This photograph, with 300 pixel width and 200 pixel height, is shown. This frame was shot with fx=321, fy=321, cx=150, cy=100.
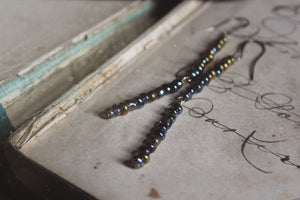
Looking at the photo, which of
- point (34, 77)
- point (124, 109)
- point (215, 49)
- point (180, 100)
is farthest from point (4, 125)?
point (215, 49)

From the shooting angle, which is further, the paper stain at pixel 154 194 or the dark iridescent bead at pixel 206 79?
the dark iridescent bead at pixel 206 79

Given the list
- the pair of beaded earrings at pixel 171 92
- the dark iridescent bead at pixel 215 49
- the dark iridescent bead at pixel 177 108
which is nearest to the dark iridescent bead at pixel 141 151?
the pair of beaded earrings at pixel 171 92

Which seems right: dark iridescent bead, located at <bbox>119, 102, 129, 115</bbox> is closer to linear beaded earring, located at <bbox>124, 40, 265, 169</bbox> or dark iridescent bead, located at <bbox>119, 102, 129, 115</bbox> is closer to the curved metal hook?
linear beaded earring, located at <bbox>124, 40, 265, 169</bbox>

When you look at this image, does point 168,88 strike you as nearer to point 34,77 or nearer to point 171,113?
point 171,113

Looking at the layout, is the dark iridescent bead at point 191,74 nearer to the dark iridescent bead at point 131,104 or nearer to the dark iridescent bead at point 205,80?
the dark iridescent bead at point 205,80

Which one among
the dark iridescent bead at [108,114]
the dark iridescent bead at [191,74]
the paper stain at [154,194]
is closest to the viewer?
the paper stain at [154,194]

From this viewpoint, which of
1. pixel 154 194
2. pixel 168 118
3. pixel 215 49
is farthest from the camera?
pixel 215 49
